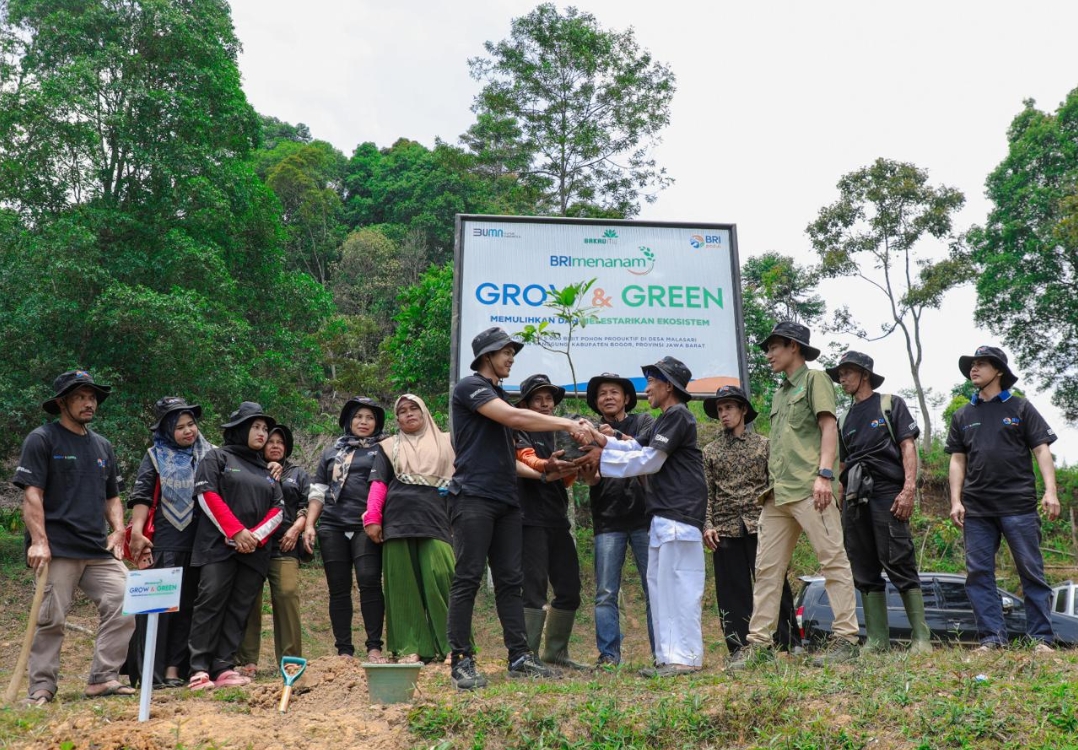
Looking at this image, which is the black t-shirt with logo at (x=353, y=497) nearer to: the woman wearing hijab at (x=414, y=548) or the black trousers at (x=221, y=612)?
the woman wearing hijab at (x=414, y=548)

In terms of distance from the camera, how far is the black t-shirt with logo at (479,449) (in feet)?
15.7

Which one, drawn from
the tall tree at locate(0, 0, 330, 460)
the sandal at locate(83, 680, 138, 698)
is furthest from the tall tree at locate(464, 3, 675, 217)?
the sandal at locate(83, 680, 138, 698)

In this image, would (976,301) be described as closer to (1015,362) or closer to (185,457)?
(1015,362)

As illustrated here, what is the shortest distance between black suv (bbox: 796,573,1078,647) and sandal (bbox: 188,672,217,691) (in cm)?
537

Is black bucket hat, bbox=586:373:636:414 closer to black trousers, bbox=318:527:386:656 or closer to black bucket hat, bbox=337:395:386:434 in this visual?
black bucket hat, bbox=337:395:386:434

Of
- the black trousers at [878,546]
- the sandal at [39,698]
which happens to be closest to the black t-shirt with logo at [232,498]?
the sandal at [39,698]

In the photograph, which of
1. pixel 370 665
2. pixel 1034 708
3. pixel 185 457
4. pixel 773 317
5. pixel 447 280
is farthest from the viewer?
pixel 773 317

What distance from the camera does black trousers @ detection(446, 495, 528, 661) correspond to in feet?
15.2

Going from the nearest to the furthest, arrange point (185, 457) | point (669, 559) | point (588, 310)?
point (669, 559), point (185, 457), point (588, 310)

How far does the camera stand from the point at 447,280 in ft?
57.5

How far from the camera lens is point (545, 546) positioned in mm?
5793

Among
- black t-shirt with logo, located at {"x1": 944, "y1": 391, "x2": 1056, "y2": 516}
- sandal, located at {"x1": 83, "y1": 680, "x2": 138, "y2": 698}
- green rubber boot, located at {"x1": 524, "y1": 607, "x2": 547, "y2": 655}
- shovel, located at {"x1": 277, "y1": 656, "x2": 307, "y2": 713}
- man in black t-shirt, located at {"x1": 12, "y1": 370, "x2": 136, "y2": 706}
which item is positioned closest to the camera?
shovel, located at {"x1": 277, "y1": 656, "x2": 307, "y2": 713}

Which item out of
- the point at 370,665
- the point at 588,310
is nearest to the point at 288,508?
the point at 370,665

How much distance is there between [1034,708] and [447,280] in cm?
1461
